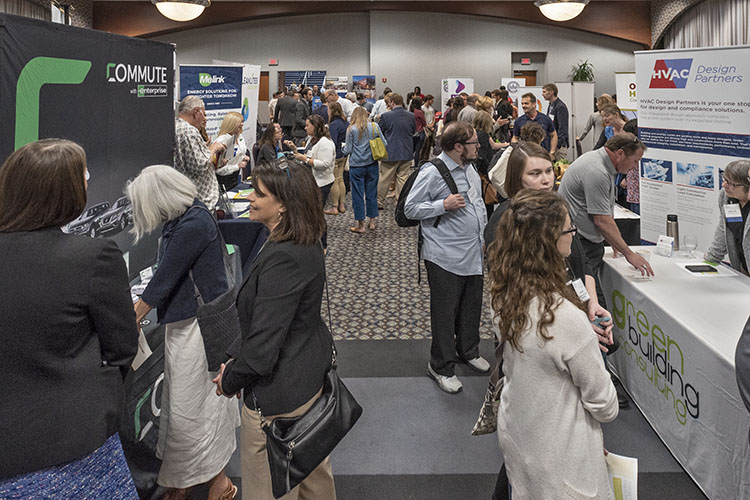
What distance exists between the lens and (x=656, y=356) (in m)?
2.71

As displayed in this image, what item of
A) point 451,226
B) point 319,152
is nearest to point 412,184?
point 451,226

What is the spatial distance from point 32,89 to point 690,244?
3338mm

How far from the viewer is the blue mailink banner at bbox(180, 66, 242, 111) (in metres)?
5.20

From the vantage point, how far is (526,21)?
16156 mm

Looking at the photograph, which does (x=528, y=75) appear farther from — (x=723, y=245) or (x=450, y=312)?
(x=450, y=312)

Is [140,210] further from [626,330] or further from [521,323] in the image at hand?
[626,330]

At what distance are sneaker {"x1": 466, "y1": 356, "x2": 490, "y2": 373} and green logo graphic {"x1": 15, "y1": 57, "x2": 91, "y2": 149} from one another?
2532 mm

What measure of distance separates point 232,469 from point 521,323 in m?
1.71

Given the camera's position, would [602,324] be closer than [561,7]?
Yes

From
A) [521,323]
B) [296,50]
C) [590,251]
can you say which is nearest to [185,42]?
[296,50]

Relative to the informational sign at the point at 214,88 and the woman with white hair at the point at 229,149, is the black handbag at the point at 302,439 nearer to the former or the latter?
the woman with white hair at the point at 229,149

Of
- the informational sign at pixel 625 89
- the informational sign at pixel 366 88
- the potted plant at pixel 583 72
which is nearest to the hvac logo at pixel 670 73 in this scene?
the informational sign at pixel 625 89

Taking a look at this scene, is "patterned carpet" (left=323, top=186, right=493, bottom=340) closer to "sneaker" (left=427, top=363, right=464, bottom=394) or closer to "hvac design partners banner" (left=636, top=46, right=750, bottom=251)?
"sneaker" (left=427, top=363, right=464, bottom=394)

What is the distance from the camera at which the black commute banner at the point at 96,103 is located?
6.58 ft
